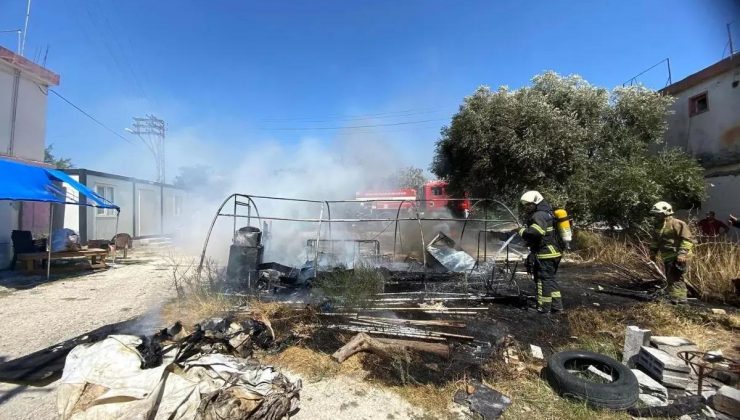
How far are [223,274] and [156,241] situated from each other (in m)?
13.4

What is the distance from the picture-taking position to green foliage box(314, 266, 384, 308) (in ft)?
20.6

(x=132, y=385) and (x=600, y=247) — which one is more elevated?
(x=600, y=247)

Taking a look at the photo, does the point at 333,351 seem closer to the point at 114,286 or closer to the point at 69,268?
the point at 114,286

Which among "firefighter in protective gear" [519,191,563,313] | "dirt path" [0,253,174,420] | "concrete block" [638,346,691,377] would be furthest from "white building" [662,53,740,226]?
"dirt path" [0,253,174,420]

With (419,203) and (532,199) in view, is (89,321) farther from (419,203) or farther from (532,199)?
(419,203)

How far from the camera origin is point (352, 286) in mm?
6449

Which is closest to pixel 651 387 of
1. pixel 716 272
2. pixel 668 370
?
pixel 668 370

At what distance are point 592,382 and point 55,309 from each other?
840 centimetres

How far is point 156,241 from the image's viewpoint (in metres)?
19.9

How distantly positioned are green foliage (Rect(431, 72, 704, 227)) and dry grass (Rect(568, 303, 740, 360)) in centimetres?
621

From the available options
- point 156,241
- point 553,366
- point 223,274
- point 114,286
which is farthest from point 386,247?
point 156,241

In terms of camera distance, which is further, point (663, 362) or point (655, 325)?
point (655, 325)

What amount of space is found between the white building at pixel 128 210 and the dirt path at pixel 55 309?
15.2 feet

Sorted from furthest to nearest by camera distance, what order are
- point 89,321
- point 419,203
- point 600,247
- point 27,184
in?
point 419,203
point 600,247
point 27,184
point 89,321
